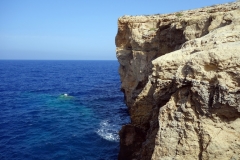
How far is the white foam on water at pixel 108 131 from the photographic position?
27173mm

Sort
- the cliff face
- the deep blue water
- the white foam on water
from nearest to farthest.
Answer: the cliff face → the deep blue water → the white foam on water

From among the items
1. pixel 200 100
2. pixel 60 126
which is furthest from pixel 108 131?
pixel 200 100

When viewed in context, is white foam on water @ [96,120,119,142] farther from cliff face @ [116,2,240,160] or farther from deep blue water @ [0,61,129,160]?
cliff face @ [116,2,240,160]

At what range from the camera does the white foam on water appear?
27173 millimetres

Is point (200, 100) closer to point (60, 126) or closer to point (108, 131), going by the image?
point (108, 131)

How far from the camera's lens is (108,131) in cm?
2914

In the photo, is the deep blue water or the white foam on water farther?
the white foam on water

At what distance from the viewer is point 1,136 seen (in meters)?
28.2

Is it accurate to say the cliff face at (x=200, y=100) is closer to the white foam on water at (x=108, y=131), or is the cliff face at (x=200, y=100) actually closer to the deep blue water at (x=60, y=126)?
the deep blue water at (x=60, y=126)

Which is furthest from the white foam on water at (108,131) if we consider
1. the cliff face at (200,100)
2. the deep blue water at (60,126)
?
the cliff face at (200,100)

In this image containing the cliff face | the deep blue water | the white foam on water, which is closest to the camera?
the cliff face

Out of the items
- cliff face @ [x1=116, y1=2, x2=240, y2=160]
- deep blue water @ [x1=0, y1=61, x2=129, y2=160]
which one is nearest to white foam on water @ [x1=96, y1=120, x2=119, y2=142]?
deep blue water @ [x1=0, y1=61, x2=129, y2=160]

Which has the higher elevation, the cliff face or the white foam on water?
the cliff face

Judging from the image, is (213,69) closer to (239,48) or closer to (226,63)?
(226,63)
